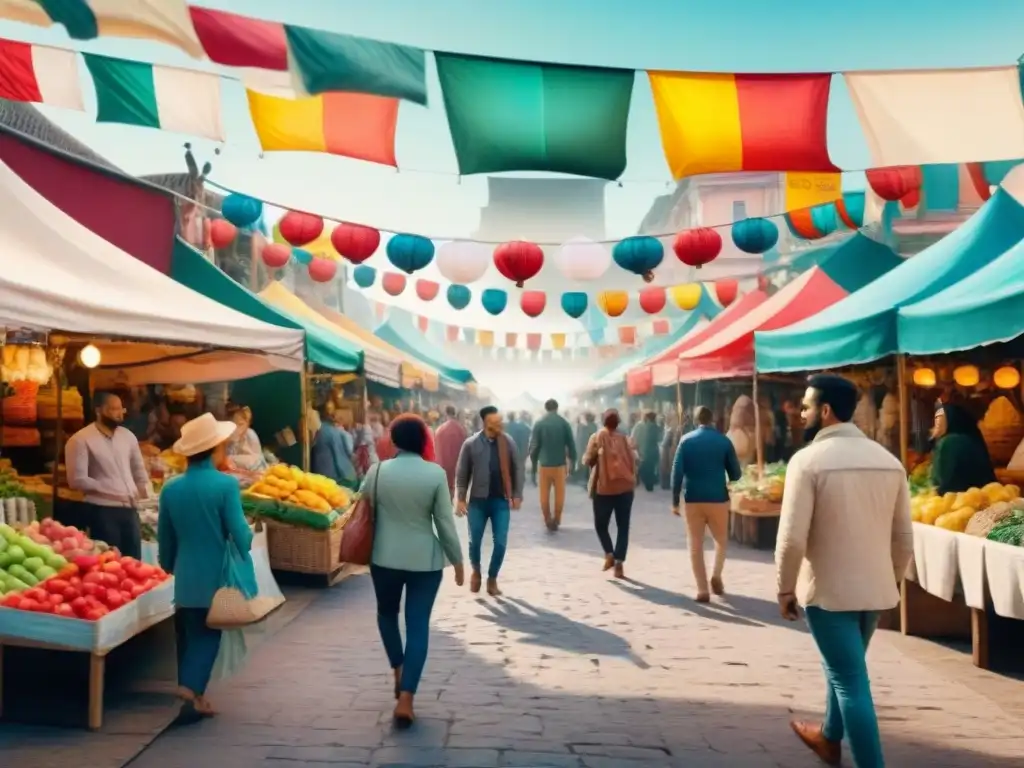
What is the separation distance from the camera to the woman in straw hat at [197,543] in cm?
527

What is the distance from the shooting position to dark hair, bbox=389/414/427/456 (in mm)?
5598

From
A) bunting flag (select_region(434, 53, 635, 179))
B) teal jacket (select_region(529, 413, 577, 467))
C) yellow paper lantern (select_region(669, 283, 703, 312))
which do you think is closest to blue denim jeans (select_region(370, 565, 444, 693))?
bunting flag (select_region(434, 53, 635, 179))

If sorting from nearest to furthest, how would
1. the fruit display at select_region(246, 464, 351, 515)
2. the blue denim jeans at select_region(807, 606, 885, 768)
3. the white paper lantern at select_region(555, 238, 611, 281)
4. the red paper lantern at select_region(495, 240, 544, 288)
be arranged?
the blue denim jeans at select_region(807, 606, 885, 768) < the fruit display at select_region(246, 464, 351, 515) < the red paper lantern at select_region(495, 240, 544, 288) < the white paper lantern at select_region(555, 238, 611, 281)

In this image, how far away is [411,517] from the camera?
5.45 m

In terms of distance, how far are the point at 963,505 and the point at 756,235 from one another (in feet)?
20.6

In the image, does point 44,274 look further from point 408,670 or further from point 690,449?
Result: point 690,449

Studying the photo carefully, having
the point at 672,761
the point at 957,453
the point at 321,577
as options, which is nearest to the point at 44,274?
the point at 321,577

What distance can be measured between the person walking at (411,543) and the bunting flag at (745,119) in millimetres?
3926

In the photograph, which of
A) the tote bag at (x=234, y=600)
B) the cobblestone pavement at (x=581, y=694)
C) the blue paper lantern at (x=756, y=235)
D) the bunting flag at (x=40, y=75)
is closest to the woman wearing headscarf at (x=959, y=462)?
the cobblestone pavement at (x=581, y=694)

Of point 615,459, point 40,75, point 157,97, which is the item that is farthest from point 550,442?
point 40,75

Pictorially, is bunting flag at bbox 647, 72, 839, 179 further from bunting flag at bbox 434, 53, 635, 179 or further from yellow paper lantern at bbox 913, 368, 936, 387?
yellow paper lantern at bbox 913, 368, 936, 387

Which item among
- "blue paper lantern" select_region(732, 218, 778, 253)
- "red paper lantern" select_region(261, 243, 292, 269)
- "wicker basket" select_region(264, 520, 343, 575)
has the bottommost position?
"wicker basket" select_region(264, 520, 343, 575)

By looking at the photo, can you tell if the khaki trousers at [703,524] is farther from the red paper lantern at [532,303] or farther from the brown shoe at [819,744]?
the red paper lantern at [532,303]

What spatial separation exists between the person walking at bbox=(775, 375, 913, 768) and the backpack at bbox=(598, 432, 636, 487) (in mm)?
5990
